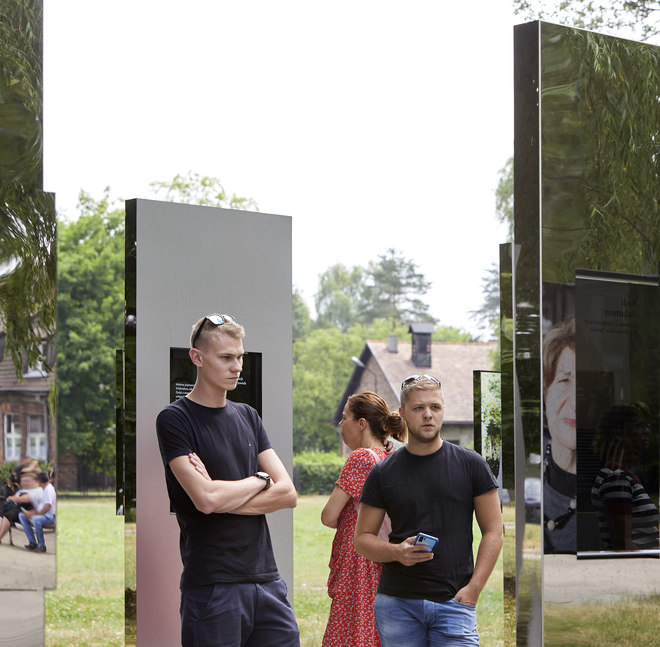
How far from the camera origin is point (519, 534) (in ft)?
15.4

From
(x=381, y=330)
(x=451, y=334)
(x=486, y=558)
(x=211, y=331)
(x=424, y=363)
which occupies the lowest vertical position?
(x=486, y=558)

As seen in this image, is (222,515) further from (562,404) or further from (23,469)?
(562,404)

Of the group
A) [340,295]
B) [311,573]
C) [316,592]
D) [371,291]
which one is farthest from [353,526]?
[371,291]

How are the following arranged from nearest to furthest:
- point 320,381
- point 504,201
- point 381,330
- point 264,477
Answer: point 264,477 → point 504,201 → point 320,381 → point 381,330

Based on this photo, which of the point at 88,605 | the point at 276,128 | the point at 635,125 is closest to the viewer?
the point at 635,125

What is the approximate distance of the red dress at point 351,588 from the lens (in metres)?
5.75

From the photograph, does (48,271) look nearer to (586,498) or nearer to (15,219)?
(15,219)

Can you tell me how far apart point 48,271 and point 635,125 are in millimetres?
2648

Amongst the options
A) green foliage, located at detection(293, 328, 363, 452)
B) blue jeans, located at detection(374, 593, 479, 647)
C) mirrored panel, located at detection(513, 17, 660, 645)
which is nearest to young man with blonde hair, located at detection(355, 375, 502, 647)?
blue jeans, located at detection(374, 593, 479, 647)

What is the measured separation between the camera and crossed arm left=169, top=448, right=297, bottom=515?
484 centimetres

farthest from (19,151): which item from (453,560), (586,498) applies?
(586,498)

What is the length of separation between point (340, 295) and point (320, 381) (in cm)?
934

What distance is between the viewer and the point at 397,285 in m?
70.0

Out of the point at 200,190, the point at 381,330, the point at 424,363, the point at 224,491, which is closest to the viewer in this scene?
the point at 224,491
